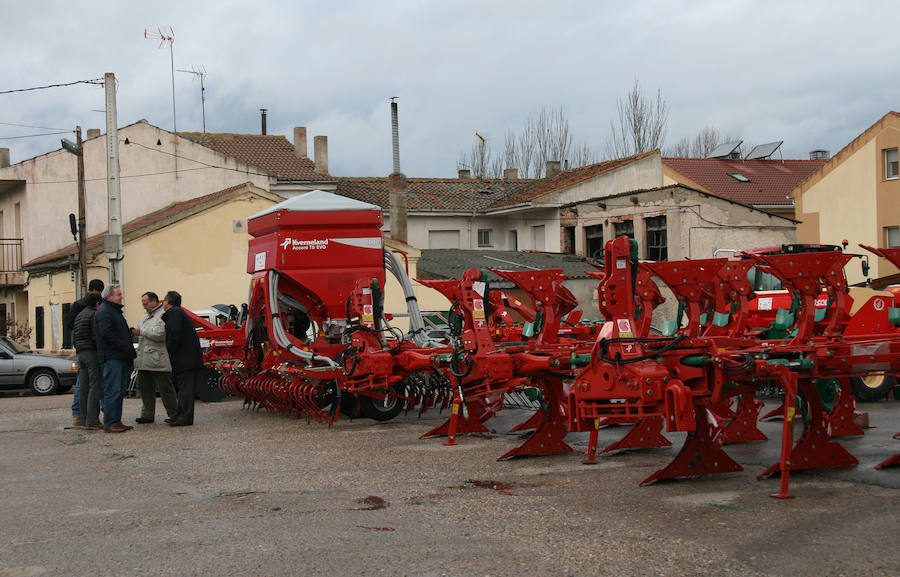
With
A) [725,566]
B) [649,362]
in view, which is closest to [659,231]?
[649,362]

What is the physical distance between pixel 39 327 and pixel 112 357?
22642 mm

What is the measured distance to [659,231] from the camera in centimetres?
3394

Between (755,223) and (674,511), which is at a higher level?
(755,223)

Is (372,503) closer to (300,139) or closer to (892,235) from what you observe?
(892,235)

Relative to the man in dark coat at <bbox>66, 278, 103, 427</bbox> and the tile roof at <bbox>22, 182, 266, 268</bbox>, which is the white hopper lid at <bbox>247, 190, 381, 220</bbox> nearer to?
the man in dark coat at <bbox>66, 278, 103, 427</bbox>

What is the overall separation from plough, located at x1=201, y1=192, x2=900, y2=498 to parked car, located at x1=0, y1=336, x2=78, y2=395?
7347 millimetres

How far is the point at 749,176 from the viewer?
141 feet

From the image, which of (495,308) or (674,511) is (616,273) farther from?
(495,308)

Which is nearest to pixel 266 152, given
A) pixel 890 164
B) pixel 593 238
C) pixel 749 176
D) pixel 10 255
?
pixel 10 255

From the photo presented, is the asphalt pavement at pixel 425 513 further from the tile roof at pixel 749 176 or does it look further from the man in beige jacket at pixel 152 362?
the tile roof at pixel 749 176

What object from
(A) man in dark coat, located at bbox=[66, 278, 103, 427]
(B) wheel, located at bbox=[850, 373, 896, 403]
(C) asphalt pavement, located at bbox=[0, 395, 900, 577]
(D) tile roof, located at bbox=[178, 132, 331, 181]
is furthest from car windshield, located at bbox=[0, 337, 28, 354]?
(B) wheel, located at bbox=[850, 373, 896, 403]

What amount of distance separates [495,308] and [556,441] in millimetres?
3997

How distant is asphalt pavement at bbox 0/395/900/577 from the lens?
5766 mm

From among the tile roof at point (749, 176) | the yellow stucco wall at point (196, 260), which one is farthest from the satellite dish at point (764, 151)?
the yellow stucco wall at point (196, 260)
